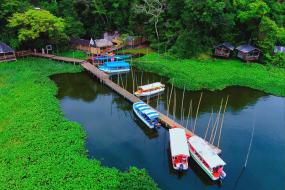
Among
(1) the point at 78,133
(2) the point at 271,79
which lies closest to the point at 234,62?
(2) the point at 271,79

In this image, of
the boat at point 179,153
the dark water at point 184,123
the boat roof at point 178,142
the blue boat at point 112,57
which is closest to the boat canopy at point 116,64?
the blue boat at point 112,57

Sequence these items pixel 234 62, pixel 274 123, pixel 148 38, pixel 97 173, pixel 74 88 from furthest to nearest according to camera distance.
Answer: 1. pixel 148 38
2. pixel 234 62
3. pixel 74 88
4. pixel 274 123
5. pixel 97 173

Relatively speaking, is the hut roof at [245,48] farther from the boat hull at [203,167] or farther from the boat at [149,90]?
the boat hull at [203,167]

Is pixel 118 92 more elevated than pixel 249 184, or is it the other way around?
pixel 118 92

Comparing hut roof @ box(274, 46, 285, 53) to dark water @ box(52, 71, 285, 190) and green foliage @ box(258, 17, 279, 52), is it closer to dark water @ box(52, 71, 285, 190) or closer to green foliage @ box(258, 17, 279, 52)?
green foliage @ box(258, 17, 279, 52)

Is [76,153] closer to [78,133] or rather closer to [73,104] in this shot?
[78,133]

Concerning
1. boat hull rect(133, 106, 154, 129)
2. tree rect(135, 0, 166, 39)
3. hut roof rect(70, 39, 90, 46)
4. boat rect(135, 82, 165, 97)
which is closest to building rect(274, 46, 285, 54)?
tree rect(135, 0, 166, 39)

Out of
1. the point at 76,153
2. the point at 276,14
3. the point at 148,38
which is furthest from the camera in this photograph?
the point at 148,38

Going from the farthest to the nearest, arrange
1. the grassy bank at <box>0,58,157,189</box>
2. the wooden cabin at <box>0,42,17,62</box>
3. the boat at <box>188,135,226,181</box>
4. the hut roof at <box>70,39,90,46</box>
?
the hut roof at <box>70,39,90,46</box> → the wooden cabin at <box>0,42,17,62</box> → the boat at <box>188,135,226,181</box> → the grassy bank at <box>0,58,157,189</box>
